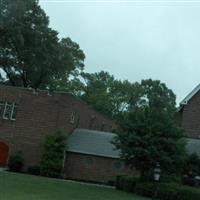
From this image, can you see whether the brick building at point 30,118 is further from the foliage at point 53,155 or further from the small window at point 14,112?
the foliage at point 53,155

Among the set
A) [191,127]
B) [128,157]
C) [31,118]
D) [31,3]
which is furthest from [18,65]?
[128,157]

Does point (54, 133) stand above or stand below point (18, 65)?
below

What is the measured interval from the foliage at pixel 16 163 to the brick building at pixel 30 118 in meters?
0.86

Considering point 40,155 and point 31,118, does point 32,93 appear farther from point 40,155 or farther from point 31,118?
point 40,155

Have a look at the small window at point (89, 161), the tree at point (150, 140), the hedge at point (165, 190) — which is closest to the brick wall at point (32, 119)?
the small window at point (89, 161)

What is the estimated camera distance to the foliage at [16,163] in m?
49.0

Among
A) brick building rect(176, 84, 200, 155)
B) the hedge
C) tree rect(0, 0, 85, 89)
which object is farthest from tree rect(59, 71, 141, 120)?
the hedge

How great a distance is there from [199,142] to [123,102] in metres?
47.4

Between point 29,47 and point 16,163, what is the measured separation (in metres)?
14.4

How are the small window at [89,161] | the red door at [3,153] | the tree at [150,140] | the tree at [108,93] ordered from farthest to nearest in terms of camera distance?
the tree at [108,93] < the red door at [3,153] < the small window at [89,161] < the tree at [150,140]

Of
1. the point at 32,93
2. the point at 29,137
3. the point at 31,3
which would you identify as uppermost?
the point at 31,3

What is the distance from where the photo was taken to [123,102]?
91.9m

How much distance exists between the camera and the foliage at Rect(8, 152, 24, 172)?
49031 mm

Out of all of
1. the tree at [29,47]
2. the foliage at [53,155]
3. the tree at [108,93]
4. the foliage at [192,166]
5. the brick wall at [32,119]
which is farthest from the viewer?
the tree at [108,93]
